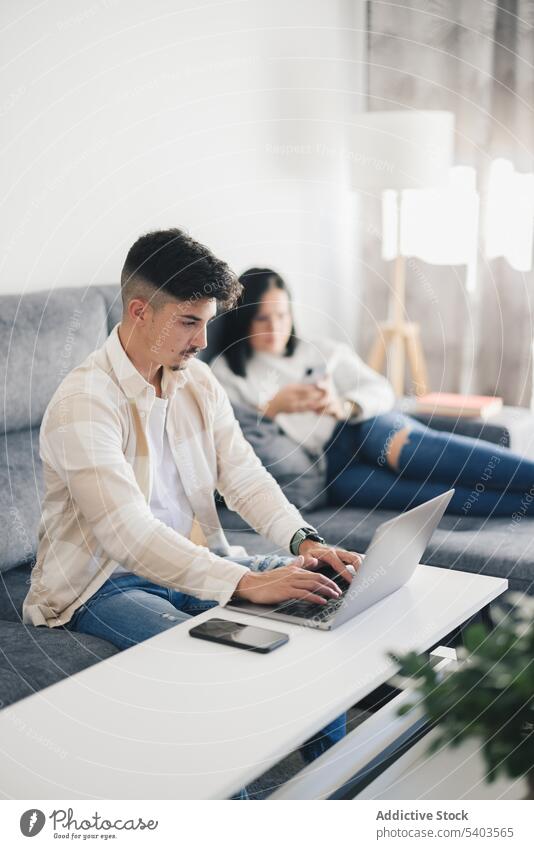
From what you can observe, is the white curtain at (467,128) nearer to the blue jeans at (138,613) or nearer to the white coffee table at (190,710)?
the blue jeans at (138,613)

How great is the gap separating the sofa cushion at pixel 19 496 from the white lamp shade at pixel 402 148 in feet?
5.94

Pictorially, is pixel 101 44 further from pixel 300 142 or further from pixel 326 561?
pixel 326 561

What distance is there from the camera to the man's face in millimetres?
1724

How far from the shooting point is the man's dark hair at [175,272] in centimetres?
171

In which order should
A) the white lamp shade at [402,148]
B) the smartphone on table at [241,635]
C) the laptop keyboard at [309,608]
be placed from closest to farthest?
1. the smartphone on table at [241,635]
2. the laptop keyboard at [309,608]
3. the white lamp shade at [402,148]

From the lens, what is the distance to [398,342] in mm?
3611


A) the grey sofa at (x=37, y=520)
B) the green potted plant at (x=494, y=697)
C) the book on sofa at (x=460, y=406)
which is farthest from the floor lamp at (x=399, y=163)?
the green potted plant at (x=494, y=697)

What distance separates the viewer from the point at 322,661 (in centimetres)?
133

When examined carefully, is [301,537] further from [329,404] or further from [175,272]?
[329,404]

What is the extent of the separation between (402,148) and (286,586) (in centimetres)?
217

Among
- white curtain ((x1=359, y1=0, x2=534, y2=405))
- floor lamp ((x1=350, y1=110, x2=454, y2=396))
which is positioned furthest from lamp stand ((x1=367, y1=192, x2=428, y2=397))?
white curtain ((x1=359, y1=0, x2=534, y2=405))

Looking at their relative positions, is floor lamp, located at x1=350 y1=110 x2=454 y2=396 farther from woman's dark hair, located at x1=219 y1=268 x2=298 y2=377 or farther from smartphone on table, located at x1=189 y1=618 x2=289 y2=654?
smartphone on table, located at x1=189 y1=618 x2=289 y2=654
